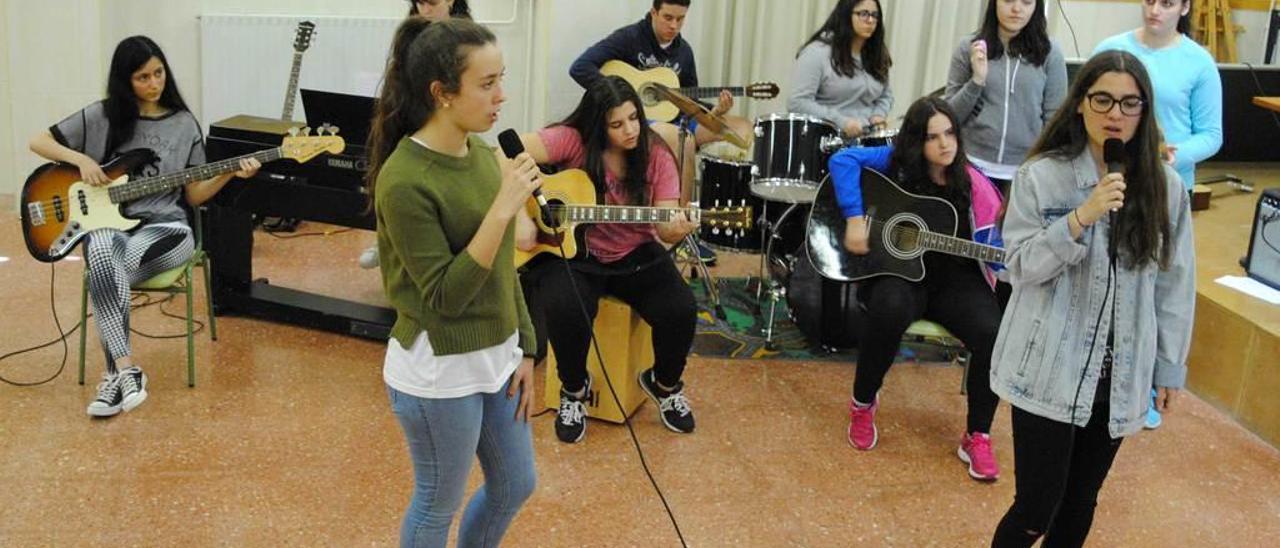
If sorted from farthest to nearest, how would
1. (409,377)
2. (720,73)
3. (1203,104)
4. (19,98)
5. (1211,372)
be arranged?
(720,73), (19,98), (1211,372), (1203,104), (409,377)

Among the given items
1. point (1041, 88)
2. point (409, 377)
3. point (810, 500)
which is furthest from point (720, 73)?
point (409, 377)

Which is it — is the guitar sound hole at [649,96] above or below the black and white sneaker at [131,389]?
above

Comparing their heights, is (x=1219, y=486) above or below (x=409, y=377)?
below

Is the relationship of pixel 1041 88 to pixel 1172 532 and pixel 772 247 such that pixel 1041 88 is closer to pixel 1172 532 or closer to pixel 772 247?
pixel 772 247

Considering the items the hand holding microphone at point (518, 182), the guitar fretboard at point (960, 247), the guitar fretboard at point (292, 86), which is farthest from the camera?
the guitar fretboard at point (292, 86)

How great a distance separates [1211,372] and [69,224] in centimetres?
369

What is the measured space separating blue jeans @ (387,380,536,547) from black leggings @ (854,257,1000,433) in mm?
1595

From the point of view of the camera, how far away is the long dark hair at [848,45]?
4562 millimetres

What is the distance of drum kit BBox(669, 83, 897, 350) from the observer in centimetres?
443

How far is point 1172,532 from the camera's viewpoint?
316 cm

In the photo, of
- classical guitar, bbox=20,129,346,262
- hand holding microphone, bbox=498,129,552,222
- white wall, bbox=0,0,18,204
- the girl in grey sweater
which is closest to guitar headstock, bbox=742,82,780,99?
the girl in grey sweater

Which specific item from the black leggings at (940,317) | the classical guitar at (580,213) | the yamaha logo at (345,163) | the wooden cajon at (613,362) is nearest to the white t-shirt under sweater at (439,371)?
the classical guitar at (580,213)

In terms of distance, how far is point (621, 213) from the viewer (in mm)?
3467

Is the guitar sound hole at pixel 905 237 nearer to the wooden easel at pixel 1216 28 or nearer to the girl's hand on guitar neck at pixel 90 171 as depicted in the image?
the girl's hand on guitar neck at pixel 90 171
